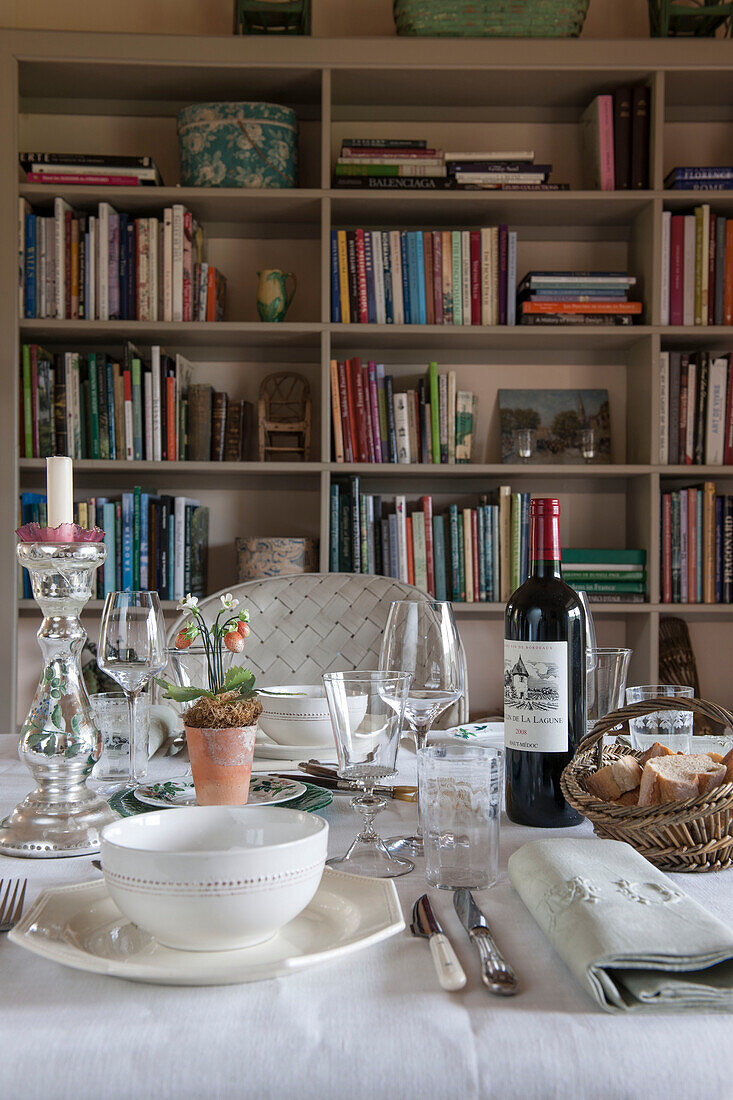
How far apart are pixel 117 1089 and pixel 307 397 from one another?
2253mm

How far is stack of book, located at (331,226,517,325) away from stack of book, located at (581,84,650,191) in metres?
0.31

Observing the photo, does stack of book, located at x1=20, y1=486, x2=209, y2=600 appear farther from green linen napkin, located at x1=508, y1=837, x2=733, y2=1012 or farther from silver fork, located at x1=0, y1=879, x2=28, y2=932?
green linen napkin, located at x1=508, y1=837, x2=733, y2=1012

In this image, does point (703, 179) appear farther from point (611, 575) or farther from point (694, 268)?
point (611, 575)

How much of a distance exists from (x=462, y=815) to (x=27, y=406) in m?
2.07

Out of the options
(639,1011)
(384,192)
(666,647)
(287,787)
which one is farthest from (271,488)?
(639,1011)

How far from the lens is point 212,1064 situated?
1.49 feet

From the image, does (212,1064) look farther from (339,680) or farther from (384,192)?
(384,192)

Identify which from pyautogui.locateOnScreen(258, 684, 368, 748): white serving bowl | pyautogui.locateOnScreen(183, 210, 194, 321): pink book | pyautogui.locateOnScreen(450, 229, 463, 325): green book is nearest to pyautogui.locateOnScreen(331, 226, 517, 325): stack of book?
pyautogui.locateOnScreen(450, 229, 463, 325): green book

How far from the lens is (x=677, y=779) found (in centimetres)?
78

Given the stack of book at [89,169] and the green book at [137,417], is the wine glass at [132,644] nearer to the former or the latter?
the green book at [137,417]

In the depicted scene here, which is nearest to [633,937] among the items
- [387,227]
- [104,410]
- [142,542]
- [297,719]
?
[297,719]

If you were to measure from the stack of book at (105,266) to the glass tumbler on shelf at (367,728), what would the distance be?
1.88 metres

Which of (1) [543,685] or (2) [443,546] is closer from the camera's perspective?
(1) [543,685]

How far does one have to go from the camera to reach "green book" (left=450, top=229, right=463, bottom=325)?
8.13 feet
